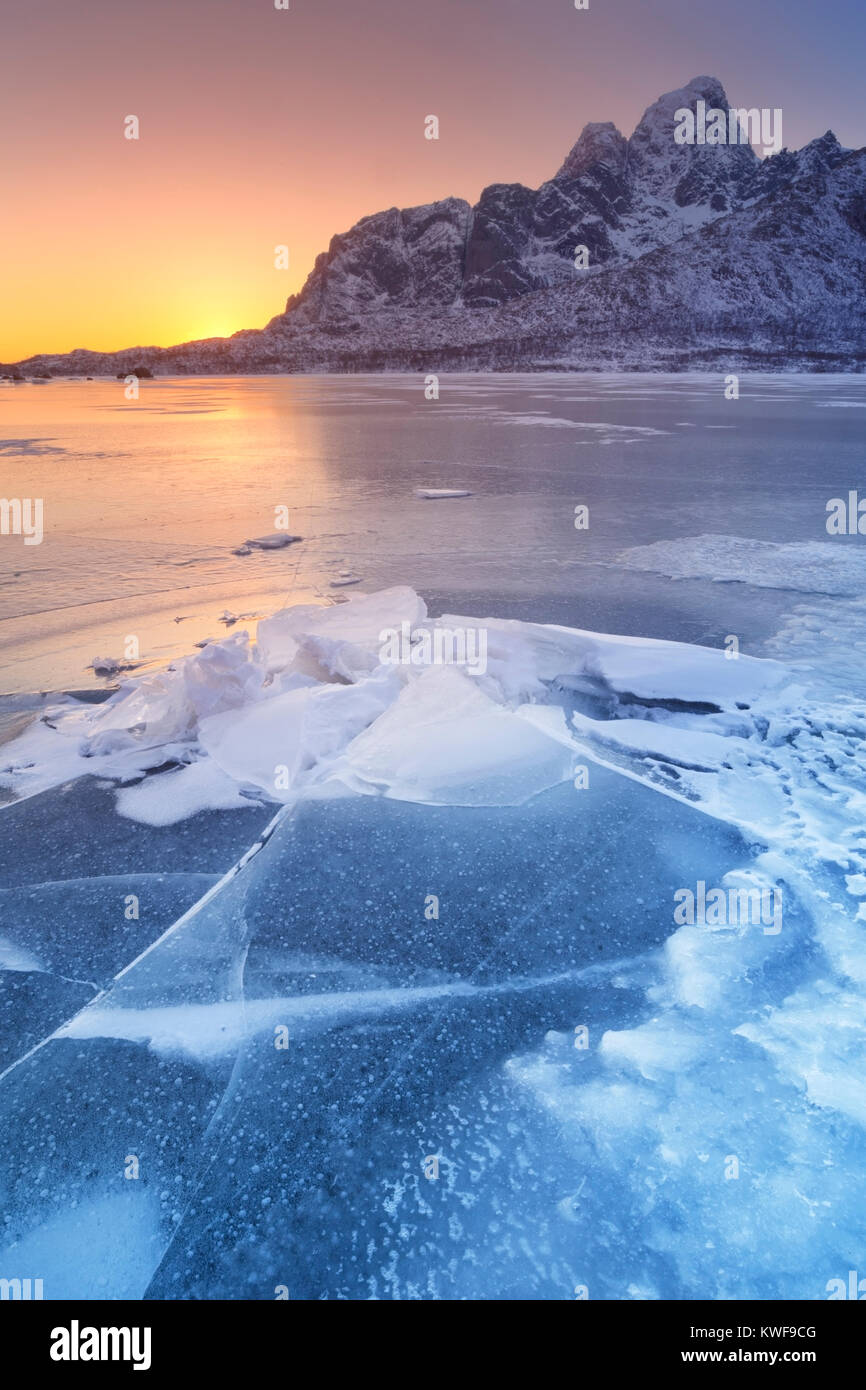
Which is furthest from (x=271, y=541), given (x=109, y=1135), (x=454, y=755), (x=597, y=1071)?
(x=597, y=1071)

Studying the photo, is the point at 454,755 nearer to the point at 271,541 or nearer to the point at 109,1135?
the point at 109,1135

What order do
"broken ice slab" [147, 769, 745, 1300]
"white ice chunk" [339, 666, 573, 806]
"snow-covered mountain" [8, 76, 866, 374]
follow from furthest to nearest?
"snow-covered mountain" [8, 76, 866, 374] < "white ice chunk" [339, 666, 573, 806] < "broken ice slab" [147, 769, 745, 1300]

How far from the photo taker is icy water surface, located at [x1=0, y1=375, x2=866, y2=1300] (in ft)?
5.45

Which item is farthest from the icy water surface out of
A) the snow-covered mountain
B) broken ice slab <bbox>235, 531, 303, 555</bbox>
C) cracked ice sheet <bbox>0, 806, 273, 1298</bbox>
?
the snow-covered mountain

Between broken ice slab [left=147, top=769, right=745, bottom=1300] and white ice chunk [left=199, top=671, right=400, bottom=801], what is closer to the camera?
broken ice slab [left=147, top=769, right=745, bottom=1300]

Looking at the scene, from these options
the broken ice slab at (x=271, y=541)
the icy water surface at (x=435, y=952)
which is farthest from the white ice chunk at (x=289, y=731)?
the broken ice slab at (x=271, y=541)

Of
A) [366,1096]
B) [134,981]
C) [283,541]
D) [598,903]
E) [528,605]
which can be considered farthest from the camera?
[283,541]

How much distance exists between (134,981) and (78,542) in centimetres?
694

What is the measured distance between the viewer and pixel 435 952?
2398 mm

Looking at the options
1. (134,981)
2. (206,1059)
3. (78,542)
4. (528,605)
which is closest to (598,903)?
(206,1059)

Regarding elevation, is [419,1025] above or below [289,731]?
below

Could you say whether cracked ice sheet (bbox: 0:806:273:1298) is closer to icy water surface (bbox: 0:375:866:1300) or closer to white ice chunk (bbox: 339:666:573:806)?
icy water surface (bbox: 0:375:866:1300)
